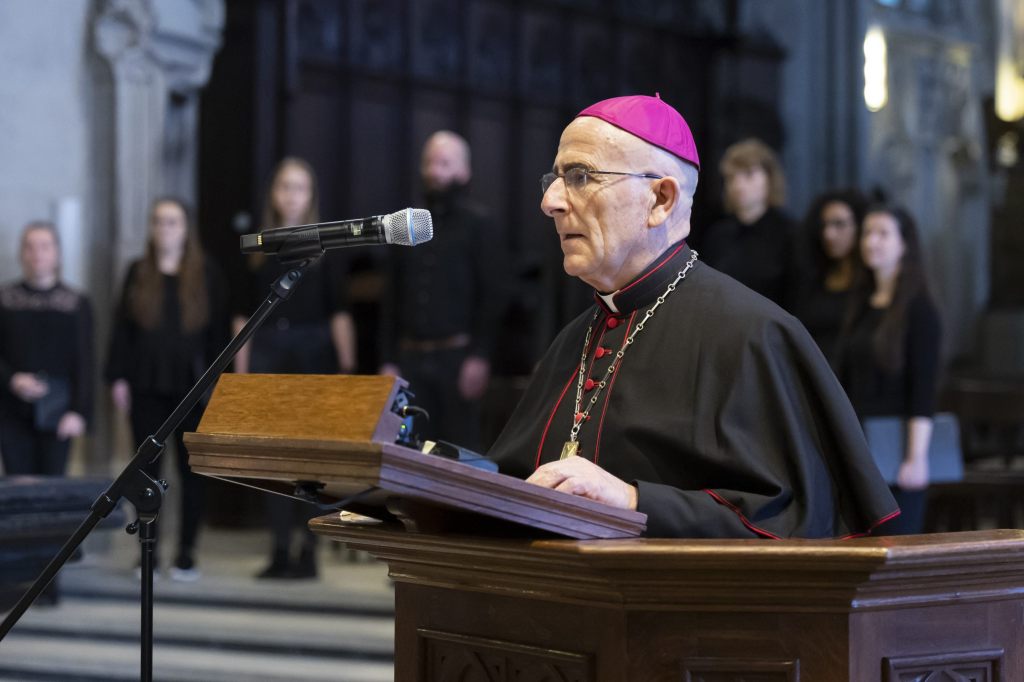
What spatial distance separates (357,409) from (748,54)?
426 inches

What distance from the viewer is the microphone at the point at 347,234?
2.07 metres

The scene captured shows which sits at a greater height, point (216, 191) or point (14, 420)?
point (216, 191)

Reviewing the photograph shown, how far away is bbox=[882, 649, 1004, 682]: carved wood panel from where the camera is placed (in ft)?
5.71

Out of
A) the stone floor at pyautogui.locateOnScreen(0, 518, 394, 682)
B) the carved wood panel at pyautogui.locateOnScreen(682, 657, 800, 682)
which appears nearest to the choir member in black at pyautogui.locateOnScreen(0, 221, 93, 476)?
the stone floor at pyautogui.locateOnScreen(0, 518, 394, 682)

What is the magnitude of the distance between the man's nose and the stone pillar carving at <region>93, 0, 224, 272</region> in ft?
18.3

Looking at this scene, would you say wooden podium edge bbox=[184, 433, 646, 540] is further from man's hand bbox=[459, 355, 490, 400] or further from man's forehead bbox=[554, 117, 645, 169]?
man's hand bbox=[459, 355, 490, 400]

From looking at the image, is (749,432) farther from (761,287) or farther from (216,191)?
(216,191)

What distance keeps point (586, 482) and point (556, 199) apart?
1.83 ft

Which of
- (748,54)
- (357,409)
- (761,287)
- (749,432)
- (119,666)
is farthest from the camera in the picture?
(748,54)

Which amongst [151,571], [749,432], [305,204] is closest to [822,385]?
[749,432]

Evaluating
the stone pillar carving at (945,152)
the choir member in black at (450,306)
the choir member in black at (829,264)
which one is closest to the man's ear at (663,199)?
the choir member in black at (829,264)

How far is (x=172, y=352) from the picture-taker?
20.2 ft

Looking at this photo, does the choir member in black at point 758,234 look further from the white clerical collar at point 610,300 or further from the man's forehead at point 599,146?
the man's forehead at point 599,146

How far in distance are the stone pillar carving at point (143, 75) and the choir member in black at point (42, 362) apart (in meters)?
1.23
